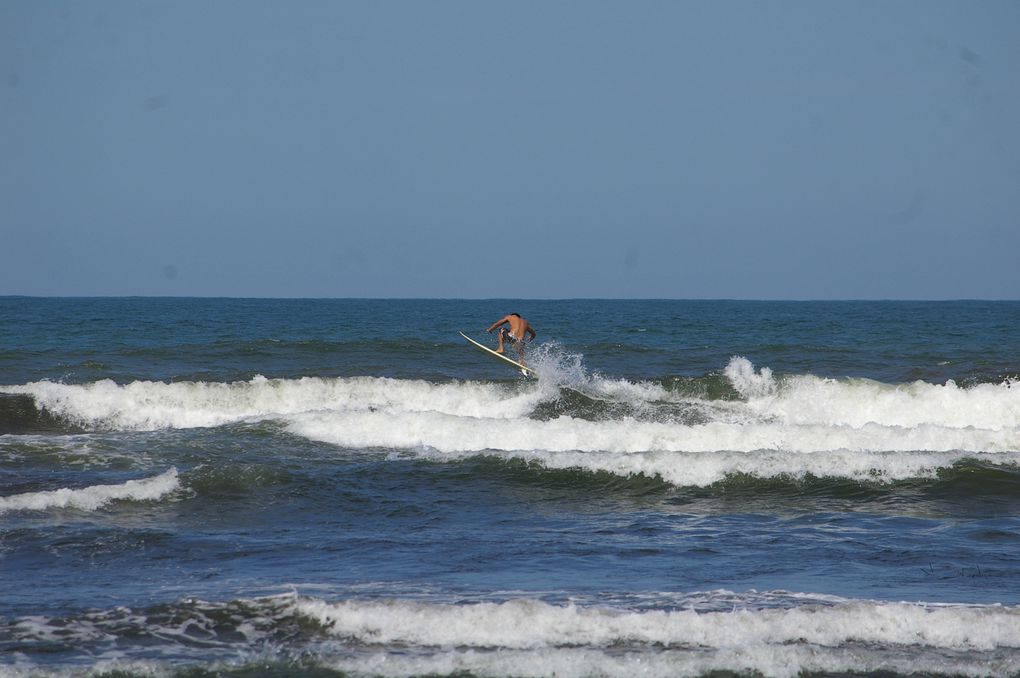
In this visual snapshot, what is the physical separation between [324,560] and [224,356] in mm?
18880

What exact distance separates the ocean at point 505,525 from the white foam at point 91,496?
42mm

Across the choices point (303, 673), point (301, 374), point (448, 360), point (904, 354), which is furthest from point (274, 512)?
point (904, 354)

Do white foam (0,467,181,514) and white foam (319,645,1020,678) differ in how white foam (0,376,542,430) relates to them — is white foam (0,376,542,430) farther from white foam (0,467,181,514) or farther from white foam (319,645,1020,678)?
white foam (319,645,1020,678)

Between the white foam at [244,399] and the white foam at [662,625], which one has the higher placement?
the white foam at [244,399]

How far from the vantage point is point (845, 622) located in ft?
23.8

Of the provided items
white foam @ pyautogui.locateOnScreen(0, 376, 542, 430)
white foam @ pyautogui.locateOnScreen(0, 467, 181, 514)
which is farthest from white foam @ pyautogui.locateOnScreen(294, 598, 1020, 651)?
white foam @ pyautogui.locateOnScreen(0, 376, 542, 430)

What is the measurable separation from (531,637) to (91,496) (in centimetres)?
671

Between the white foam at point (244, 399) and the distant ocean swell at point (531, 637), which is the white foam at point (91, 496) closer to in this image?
the distant ocean swell at point (531, 637)

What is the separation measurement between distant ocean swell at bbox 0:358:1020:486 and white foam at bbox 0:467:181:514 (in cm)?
382

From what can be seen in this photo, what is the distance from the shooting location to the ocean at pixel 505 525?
6984mm

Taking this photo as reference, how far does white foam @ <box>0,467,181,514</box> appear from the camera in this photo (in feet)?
36.6

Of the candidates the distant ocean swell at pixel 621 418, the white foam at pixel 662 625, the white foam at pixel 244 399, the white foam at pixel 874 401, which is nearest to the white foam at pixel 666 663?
the white foam at pixel 662 625

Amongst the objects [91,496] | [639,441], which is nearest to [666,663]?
[91,496]

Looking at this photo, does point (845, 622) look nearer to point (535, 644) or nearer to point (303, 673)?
point (535, 644)
